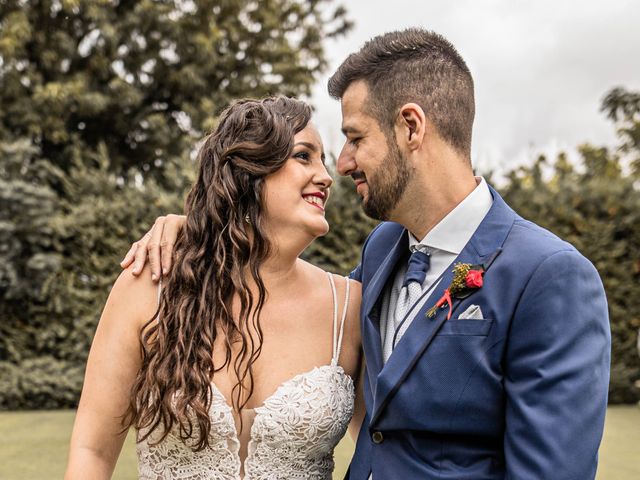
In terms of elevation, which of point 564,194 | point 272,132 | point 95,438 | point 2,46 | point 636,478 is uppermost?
point 2,46

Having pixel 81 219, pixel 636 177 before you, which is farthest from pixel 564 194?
pixel 81 219

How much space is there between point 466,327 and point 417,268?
0.34 m

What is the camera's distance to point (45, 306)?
9.20 meters

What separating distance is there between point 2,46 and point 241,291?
11303 mm

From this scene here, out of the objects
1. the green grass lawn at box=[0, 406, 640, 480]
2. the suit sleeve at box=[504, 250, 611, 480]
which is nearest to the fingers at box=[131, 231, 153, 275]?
the suit sleeve at box=[504, 250, 611, 480]

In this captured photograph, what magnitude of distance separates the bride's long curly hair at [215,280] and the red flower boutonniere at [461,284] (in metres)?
0.86

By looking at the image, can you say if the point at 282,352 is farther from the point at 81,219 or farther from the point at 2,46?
the point at 2,46

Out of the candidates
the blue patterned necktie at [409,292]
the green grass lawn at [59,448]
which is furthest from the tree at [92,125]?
the blue patterned necktie at [409,292]

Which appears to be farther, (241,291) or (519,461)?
(241,291)

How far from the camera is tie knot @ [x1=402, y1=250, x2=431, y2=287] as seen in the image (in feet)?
7.26

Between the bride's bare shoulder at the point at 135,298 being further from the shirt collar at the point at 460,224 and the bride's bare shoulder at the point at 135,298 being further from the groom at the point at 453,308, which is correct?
the shirt collar at the point at 460,224

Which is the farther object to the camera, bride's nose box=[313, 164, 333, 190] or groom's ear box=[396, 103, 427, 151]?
bride's nose box=[313, 164, 333, 190]

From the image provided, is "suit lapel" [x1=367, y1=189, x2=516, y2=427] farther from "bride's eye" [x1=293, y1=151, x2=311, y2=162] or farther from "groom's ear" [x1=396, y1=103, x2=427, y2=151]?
"bride's eye" [x1=293, y1=151, x2=311, y2=162]

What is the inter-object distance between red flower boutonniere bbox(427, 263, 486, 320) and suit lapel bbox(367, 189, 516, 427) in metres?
0.02
